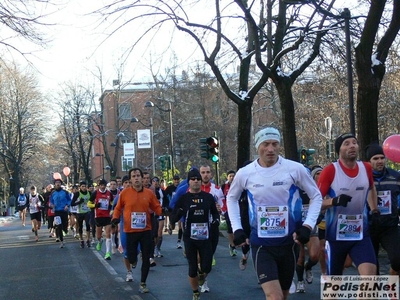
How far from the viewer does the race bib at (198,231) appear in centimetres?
980

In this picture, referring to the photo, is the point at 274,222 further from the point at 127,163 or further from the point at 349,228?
the point at 127,163

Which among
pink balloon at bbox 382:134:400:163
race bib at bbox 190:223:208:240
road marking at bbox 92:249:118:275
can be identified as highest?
pink balloon at bbox 382:134:400:163

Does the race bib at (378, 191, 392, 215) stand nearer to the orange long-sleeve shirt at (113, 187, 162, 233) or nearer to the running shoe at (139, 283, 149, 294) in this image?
the running shoe at (139, 283, 149, 294)

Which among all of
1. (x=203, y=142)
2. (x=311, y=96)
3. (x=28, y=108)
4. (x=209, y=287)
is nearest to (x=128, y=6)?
(x=203, y=142)

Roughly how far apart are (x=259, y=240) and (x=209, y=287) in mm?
4847

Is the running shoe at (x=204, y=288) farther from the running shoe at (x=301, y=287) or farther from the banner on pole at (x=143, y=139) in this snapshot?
the banner on pole at (x=143, y=139)

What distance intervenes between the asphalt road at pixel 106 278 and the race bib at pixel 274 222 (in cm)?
362

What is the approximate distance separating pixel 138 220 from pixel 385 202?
427cm

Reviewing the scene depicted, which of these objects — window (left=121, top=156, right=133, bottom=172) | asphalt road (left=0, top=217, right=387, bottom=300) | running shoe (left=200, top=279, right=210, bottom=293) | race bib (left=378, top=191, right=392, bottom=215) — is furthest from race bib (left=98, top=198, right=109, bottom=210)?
window (left=121, top=156, right=133, bottom=172)

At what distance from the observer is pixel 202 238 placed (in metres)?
9.80

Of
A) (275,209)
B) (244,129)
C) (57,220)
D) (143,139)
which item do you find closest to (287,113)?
(244,129)

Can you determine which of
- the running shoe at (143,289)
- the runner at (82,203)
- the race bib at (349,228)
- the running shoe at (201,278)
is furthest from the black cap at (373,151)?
the runner at (82,203)

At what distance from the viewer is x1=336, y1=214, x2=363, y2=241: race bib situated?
6.76m

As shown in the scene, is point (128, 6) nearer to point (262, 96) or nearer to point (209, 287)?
point (209, 287)
